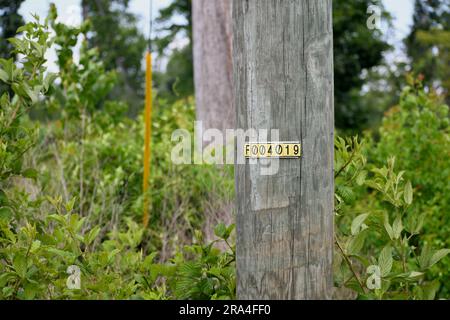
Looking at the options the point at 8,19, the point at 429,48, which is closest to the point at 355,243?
the point at 8,19

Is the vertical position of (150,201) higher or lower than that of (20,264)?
higher

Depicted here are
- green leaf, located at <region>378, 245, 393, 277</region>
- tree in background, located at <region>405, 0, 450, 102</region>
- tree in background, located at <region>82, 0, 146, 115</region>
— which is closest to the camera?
green leaf, located at <region>378, 245, 393, 277</region>

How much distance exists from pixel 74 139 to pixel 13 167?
10.7ft

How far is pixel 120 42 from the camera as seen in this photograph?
27.7 m

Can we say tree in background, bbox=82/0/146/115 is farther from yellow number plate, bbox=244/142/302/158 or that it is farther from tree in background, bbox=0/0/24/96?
yellow number plate, bbox=244/142/302/158

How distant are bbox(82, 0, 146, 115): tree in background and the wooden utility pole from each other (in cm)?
2263

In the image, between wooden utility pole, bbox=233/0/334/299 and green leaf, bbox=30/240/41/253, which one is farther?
green leaf, bbox=30/240/41/253

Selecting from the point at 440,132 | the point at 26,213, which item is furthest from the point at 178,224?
the point at 440,132

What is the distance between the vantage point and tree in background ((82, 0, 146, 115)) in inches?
1032

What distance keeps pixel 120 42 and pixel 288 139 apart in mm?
26222

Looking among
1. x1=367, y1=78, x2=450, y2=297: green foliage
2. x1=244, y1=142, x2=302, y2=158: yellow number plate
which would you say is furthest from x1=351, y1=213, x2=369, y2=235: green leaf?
x1=367, y1=78, x2=450, y2=297: green foliage

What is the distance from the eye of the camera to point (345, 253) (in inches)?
111

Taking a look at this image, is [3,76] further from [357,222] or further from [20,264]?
[357,222]

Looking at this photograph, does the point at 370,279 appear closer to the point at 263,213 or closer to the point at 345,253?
the point at 345,253
